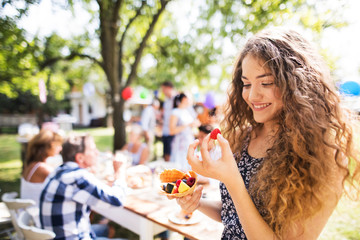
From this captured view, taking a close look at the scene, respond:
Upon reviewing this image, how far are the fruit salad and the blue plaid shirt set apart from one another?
871mm

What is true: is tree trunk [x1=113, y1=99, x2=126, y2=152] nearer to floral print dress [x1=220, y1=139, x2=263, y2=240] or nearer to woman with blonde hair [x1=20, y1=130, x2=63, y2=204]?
woman with blonde hair [x1=20, y1=130, x2=63, y2=204]

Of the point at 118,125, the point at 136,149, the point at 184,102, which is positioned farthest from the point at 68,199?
the point at 118,125

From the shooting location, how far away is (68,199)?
199 cm

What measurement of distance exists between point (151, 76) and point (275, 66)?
588 inches

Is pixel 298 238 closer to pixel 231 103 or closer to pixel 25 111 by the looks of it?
pixel 231 103

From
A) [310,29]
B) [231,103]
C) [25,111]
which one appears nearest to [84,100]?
[25,111]

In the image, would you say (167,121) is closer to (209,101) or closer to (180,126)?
(180,126)

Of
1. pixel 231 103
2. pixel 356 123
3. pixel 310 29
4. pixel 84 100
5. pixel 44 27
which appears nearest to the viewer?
pixel 356 123

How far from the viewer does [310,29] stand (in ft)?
14.3

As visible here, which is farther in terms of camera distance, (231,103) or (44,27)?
(44,27)

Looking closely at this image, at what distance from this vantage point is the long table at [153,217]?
1.78 metres

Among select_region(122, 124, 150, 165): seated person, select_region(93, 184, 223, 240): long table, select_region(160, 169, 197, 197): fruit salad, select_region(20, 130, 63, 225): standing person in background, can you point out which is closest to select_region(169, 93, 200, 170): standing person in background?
select_region(122, 124, 150, 165): seated person

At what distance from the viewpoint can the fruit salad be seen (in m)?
1.22

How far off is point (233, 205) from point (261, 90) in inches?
22.4
